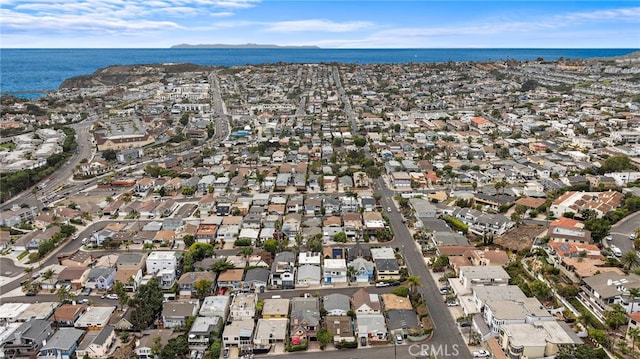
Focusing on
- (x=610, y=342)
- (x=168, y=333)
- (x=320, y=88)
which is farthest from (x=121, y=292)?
(x=320, y=88)

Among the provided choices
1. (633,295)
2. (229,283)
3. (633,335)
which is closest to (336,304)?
(229,283)

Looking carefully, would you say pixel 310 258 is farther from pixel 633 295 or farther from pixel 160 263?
pixel 633 295

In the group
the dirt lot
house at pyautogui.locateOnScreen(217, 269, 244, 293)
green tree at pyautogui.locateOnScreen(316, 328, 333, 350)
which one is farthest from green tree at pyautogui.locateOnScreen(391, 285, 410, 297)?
the dirt lot

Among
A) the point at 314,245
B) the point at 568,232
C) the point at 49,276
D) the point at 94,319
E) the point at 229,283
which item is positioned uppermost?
the point at 568,232

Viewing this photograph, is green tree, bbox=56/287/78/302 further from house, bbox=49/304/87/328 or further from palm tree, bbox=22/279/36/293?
palm tree, bbox=22/279/36/293

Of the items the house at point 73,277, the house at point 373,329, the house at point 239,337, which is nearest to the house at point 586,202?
the house at point 373,329

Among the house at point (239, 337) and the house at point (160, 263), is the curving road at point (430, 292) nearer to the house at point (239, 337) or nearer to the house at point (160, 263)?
the house at point (239, 337)

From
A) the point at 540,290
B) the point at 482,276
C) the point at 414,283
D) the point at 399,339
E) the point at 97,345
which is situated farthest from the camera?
the point at 482,276

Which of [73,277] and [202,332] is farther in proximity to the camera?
[73,277]
